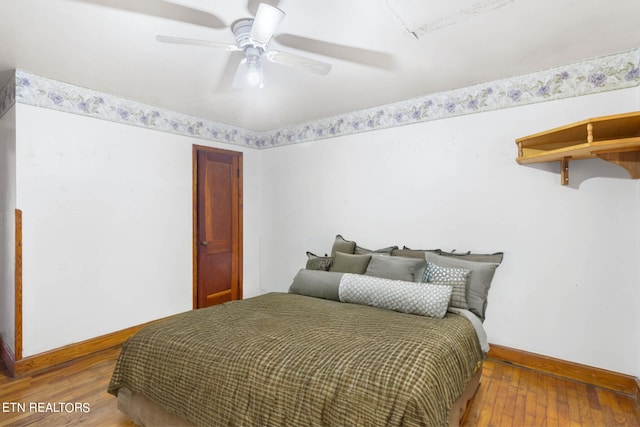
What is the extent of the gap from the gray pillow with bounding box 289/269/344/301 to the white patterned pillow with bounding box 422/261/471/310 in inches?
26.6

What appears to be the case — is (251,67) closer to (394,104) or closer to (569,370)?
(394,104)

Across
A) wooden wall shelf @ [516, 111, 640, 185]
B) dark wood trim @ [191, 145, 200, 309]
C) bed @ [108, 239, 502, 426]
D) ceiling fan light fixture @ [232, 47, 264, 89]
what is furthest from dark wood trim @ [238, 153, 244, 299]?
wooden wall shelf @ [516, 111, 640, 185]

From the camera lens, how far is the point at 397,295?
224 centimetres

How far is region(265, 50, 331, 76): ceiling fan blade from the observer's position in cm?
192

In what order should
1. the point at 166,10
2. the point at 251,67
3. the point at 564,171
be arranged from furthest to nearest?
the point at 564,171
the point at 251,67
the point at 166,10

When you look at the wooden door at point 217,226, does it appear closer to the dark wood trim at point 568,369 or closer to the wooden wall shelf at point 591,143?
the dark wood trim at point 568,369

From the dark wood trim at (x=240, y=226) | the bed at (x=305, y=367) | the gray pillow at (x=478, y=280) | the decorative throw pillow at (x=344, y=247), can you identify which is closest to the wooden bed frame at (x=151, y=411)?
the bed at (x=305, y=367)

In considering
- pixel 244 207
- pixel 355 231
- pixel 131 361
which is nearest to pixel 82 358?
pixel 131 361

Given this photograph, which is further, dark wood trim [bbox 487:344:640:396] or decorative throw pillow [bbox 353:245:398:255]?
decorative throw pillow [bbox 353:245:398:255]

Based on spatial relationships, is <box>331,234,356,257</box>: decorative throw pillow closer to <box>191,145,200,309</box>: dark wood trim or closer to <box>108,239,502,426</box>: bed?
<box>108,239,502,426</box>: bed

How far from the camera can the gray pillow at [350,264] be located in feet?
9.46

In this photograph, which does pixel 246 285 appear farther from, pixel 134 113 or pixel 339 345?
pixel 339 345

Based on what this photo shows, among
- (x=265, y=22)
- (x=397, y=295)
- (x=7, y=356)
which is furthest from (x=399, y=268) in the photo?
(x=7, y=356)

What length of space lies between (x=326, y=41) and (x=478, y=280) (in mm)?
1960
